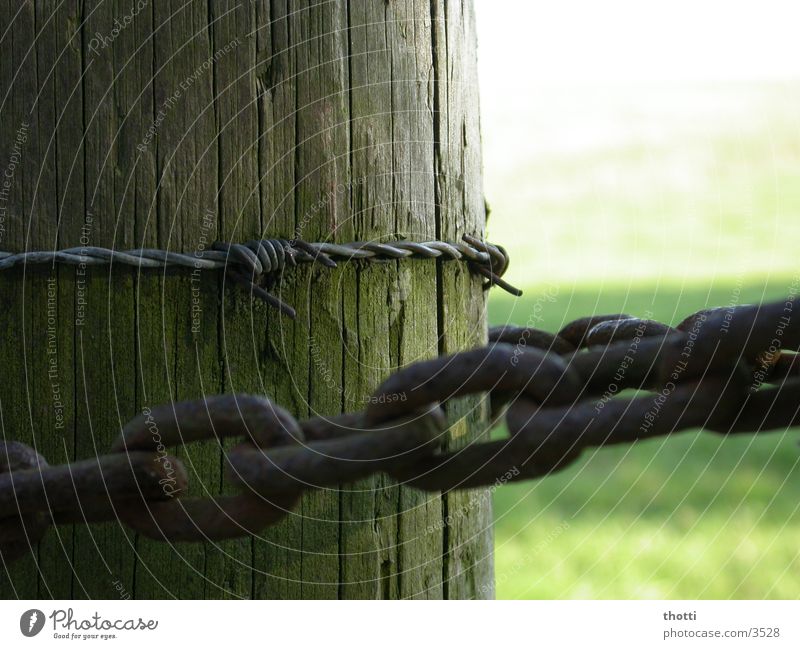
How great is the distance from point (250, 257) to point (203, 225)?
83 mm

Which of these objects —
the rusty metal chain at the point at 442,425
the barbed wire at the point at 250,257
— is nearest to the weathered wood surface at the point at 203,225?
the barbed wire at the point at 250,257

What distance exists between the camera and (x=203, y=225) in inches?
46.6

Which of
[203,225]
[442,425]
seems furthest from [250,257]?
[442,425]

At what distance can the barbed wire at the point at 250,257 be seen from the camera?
1154mm

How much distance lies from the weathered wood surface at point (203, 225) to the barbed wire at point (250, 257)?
19 millimetres

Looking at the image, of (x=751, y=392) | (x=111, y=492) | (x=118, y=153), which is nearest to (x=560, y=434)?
(x=751, y=392)

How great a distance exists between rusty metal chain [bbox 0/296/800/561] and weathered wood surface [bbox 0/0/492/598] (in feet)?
1.01

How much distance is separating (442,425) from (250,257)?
443 mm

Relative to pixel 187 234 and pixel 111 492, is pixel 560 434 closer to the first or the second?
pixel 111 492

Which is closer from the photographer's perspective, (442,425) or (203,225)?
(442,425)

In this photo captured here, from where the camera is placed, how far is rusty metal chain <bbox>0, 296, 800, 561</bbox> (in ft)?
2.56

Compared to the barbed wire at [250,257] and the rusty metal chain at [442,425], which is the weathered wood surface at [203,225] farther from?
the rusty metal chain at [442,425]

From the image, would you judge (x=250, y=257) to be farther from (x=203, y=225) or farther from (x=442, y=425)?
(x=442, y=425)

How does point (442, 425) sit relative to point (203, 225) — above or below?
below
